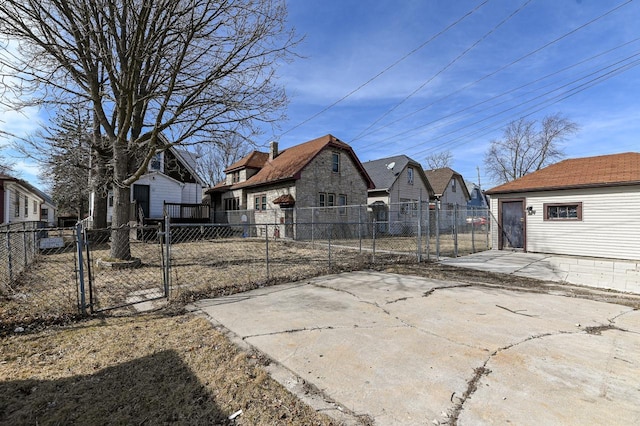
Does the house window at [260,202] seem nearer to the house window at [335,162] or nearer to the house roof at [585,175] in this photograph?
the house window at [335,162]

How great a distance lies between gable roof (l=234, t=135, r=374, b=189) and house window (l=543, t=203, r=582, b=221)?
39.0 ft

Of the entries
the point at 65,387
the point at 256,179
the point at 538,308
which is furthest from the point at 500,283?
the point at 256,179

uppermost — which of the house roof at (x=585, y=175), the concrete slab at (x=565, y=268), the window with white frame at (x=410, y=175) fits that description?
the window with white frame at (x=410, y=175)

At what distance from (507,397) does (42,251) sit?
16.5 m

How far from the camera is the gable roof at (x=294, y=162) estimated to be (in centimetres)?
1891

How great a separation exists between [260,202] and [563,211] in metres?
16.9

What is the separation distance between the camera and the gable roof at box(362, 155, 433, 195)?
25.7 meters

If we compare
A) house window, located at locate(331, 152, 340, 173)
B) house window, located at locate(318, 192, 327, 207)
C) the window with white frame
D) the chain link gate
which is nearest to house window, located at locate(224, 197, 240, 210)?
house window, located at locate(318, 192, 327, 207)

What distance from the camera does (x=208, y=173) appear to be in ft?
139

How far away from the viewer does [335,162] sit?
20.9m

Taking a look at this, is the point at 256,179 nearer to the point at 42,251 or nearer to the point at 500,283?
the point at 42,251

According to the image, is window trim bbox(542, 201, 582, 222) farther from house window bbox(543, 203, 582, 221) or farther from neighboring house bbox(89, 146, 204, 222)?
neighboring house bbox(89, 146, 204, 222)

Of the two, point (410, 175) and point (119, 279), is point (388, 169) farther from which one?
point (119, 279)

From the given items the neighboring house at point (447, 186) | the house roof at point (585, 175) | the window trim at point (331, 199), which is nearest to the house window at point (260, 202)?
the window trim at point (331, 199)
